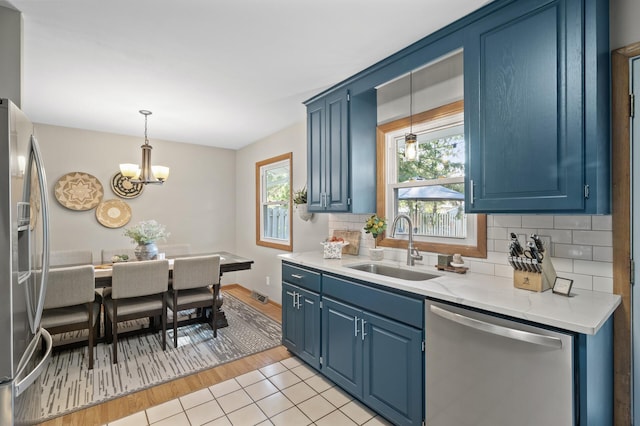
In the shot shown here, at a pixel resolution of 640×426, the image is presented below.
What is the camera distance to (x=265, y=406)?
2164mm

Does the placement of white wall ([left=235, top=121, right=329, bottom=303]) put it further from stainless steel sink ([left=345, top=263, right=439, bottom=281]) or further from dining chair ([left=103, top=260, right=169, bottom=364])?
dining chair ([left=103, top=260, right=169, bottom=364])

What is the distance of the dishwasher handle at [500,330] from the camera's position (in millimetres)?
1237

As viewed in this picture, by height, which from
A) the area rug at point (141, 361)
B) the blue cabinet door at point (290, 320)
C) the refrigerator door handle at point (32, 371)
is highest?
the refrigerator door handle at point (32, 371)

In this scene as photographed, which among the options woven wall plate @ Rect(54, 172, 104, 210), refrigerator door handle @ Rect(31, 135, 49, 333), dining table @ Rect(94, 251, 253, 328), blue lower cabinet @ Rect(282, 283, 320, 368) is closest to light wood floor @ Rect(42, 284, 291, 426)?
blue lower cabinet @ Rect(282, 283, 320, 368)

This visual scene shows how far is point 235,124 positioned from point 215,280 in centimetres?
204

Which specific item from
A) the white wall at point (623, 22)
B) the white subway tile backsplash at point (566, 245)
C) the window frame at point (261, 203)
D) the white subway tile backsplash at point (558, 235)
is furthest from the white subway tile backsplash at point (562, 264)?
the window frame at point (261, 203)

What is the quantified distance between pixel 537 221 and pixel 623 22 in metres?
1.06

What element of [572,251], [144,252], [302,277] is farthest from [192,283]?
[572,251]

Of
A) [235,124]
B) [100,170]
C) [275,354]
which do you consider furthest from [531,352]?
[100,170]

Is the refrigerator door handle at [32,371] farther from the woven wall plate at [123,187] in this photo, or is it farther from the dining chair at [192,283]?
the woven wall plate at [123,187]

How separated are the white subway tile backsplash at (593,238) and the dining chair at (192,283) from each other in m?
2.96

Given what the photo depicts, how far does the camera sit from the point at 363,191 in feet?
9.20

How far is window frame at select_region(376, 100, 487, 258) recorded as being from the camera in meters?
2.10

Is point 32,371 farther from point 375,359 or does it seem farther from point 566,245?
point 566,245
